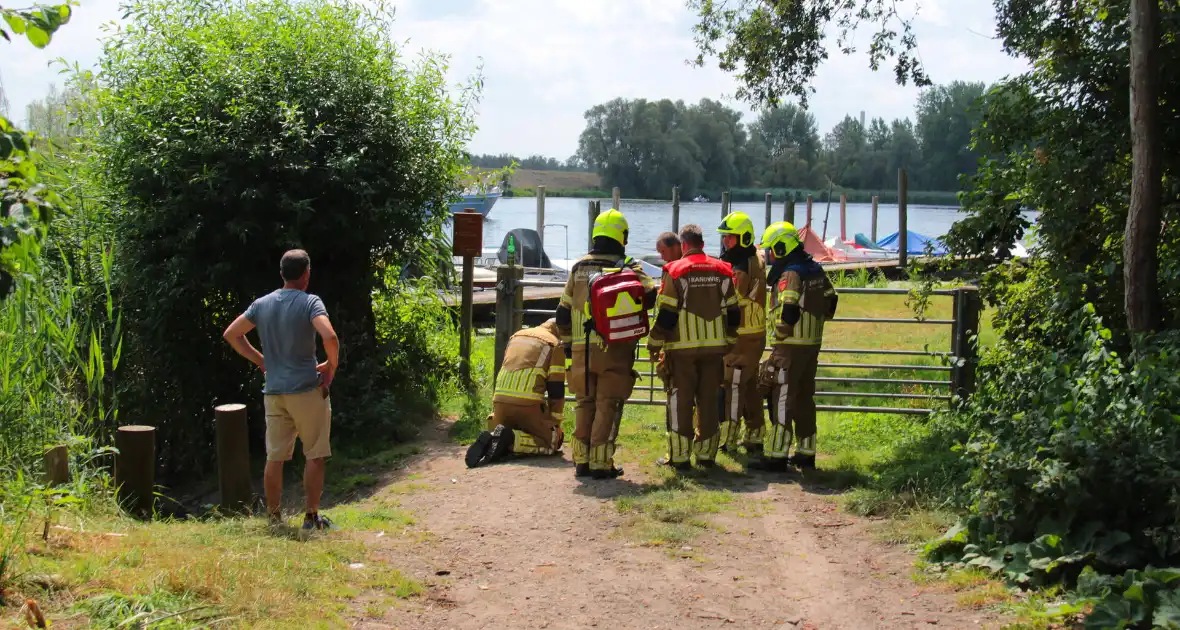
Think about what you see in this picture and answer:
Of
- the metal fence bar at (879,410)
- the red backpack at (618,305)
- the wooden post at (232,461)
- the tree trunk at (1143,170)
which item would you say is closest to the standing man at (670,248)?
the red backpack at (618,305)

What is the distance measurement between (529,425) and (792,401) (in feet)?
7.67

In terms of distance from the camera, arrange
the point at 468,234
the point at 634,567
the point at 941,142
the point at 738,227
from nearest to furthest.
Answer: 1. the point at 634,567
2. the point at 738,227
3. the point at 468,234
4. the point at 941,142

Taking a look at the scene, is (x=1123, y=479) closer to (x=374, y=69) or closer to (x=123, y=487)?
(x=123, y=487)

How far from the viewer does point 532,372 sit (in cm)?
958

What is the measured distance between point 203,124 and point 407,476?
4210 mm

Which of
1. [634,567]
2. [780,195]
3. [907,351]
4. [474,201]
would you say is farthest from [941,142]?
[634,567]

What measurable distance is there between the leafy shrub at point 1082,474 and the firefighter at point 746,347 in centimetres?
309

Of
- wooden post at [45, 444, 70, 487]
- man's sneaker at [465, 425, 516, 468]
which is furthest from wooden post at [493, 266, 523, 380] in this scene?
wooden post at [45, 444, 70, 487]

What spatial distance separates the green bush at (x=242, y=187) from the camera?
429 inches

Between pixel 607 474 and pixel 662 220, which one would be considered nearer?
pixel 607 474

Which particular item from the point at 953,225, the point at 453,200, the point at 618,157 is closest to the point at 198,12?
the point at 453,200

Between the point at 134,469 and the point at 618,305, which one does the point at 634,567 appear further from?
the point at 134,469

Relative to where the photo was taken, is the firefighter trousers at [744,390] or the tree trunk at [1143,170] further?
the firefighter trousers at [744,390]

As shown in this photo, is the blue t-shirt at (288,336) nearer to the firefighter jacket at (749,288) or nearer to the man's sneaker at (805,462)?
the firefighter jacket at (749,288)
